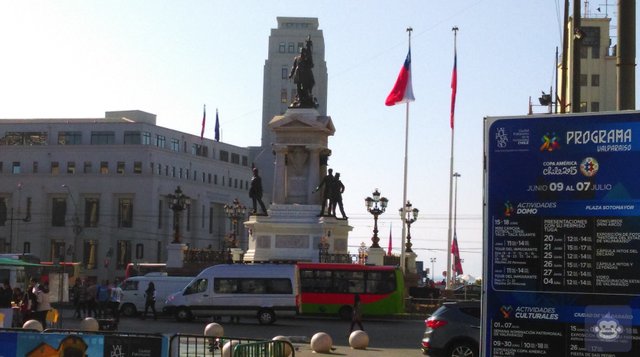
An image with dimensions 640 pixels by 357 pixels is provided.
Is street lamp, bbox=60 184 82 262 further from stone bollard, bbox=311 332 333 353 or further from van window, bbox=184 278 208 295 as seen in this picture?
stone bollard, bbox=311 332 333 353

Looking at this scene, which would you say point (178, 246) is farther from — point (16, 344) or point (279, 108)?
point (279, 108)

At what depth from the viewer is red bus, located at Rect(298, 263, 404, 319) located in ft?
160

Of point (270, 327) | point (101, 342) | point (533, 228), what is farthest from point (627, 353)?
point (270, 327)

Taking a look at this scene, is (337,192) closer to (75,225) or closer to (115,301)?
(115,301)

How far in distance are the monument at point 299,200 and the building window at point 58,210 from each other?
52910 millimetres

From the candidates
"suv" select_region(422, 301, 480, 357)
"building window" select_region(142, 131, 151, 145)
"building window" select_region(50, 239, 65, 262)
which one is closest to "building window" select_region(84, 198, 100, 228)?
"building window" select_region(50, 239, 65, 262)

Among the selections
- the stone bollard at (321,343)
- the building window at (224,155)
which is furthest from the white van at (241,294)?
the building window at (224,155)

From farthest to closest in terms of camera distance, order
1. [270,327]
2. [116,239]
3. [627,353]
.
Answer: [116,239]
[270,327]
[627,353]

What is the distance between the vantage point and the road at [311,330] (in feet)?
100

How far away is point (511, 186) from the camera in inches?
430

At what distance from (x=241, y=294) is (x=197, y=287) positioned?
189 cm

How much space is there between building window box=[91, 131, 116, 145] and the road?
197 ft

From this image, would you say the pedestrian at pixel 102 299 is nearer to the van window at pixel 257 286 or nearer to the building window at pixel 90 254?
the van window at pixel 257 286

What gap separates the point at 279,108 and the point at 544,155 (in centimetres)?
13408
